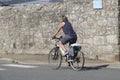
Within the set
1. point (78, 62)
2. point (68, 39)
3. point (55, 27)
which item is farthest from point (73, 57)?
point (55, 27)

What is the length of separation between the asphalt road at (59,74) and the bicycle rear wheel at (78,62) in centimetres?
18

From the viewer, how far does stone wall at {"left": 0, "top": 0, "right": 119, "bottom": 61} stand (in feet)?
58.8

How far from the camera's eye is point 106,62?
17672mm

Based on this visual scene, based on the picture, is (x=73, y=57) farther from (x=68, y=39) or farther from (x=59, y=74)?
(x=59, y=74)

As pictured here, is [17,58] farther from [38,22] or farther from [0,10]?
[0,10]

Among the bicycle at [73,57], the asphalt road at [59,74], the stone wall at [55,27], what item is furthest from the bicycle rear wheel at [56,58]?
the stone wall at [55,27]

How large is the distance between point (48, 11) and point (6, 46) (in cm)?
311

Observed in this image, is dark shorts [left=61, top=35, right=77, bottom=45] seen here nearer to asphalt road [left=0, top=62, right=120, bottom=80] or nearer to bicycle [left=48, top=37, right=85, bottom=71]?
bicycle [left=48, top=37, right=85, bottom=71]

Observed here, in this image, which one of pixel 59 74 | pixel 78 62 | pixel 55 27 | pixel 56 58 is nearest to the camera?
pixel 59 74

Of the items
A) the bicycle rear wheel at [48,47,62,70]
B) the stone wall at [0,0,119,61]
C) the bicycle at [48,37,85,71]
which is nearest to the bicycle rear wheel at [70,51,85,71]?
the bicycle at [48,37,85,71]

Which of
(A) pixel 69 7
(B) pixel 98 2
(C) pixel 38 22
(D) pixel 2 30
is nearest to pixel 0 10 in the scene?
(D) pixel 2 30

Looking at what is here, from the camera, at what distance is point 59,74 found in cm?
1408

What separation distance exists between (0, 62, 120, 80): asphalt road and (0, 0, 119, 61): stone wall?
2482 mm

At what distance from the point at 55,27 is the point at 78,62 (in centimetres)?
506
